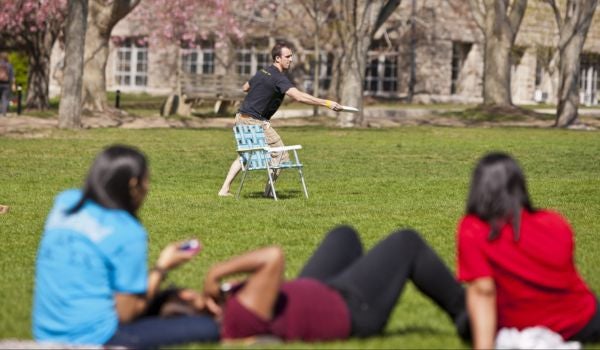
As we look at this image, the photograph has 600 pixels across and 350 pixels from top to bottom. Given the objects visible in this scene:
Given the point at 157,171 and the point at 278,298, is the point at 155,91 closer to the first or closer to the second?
the point at 157,171

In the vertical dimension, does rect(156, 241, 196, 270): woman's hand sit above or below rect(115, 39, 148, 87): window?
below

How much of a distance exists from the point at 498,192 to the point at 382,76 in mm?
52762

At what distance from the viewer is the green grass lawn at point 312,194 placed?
946cm

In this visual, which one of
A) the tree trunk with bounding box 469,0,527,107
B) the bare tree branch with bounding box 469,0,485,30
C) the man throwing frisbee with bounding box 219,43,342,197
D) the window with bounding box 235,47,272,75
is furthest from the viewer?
the window with bounding box 235,47,272,75

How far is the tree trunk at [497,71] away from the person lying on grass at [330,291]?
34637 millimetres

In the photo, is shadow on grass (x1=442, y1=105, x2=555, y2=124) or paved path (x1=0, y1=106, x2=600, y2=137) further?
shadow on grass (x1=442, y1=105, x2=555, y2=124)

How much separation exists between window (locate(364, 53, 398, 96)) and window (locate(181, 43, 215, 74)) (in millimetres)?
6858

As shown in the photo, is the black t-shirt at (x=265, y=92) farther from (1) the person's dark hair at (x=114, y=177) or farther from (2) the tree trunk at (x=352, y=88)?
(2) the tree trunk at (x=352, y=88)

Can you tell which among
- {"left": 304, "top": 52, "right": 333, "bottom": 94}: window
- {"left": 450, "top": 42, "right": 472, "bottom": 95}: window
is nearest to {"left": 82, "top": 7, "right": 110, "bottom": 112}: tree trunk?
{"left": 304, "top": 52, "right": 333, "bottom": 94}: window

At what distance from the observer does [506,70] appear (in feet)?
136

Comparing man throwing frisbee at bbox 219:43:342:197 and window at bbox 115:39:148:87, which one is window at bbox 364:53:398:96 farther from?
man throwing frisbee at bbox 219:43:342:197

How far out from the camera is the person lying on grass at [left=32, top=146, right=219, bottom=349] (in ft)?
19.7

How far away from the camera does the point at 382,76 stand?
2311 inches

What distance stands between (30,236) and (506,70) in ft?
102
